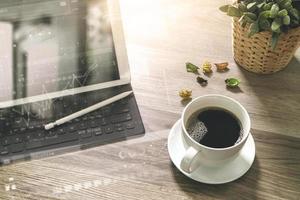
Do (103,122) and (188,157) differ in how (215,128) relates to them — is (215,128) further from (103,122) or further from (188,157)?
(103,122)

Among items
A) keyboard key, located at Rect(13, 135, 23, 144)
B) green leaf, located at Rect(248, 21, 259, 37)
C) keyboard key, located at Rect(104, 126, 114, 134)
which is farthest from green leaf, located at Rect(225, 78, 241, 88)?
keyboard key, located at Rect(13, 135, 23, 144)

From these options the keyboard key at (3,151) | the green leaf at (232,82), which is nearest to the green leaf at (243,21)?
the green leaf at (232,82)

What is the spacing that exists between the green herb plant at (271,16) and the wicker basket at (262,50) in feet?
0.04

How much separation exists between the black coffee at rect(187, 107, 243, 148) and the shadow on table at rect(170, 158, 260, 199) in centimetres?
7

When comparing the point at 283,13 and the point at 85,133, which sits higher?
the point at 283,13

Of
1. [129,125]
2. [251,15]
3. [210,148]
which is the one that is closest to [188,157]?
[210,148]

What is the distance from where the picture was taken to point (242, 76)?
0.76m

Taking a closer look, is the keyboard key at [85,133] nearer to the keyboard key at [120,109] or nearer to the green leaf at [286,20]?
the keyboard key at [120,109]

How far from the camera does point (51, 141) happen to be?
2.24ft

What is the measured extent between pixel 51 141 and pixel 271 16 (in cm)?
40

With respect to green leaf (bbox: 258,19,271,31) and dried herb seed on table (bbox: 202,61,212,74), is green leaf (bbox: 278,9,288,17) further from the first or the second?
dried herb seed on table (bbox: 202,61,212,74)

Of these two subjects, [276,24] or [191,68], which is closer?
[276,24]

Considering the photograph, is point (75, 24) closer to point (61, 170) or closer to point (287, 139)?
point (61, 170)

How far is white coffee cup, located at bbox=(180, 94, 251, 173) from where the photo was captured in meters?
0.59
